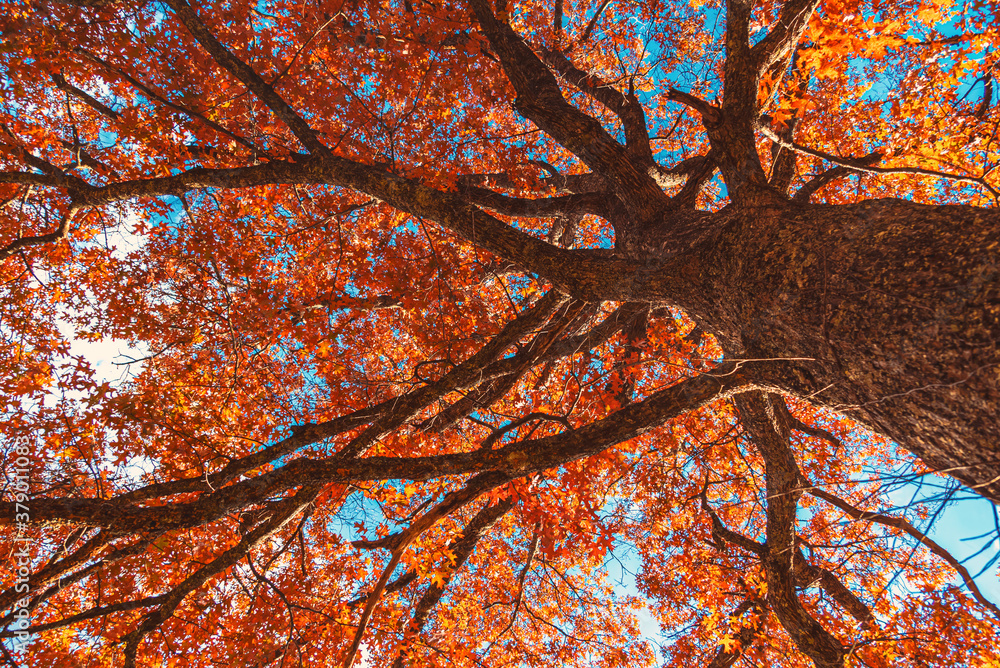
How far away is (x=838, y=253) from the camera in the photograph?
7.20 feet

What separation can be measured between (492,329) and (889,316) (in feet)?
16.9

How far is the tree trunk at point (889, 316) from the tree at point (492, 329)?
0.05 feet

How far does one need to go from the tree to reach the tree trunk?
0.02 m

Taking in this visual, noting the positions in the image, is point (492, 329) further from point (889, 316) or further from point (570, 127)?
point (889, 316)

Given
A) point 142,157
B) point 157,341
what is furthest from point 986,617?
point 142,157

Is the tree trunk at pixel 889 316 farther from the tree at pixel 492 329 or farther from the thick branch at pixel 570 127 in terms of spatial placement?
the thick branch at pixel 570 127

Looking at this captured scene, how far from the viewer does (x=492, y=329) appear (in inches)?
260

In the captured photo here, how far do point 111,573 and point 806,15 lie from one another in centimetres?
914

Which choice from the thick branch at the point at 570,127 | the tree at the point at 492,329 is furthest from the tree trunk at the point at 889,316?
the thick branch at the point at 570,127

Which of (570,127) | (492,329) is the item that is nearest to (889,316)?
(570,127)

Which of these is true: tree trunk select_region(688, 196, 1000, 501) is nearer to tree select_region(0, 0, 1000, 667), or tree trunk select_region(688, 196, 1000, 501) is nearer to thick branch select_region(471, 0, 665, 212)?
tree select_region(0, 0, 1000, 667)

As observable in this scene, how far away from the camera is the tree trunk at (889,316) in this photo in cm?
161

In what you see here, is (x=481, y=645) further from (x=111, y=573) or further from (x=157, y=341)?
(x=157, y=341)

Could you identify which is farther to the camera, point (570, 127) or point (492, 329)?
point (492, 329)
